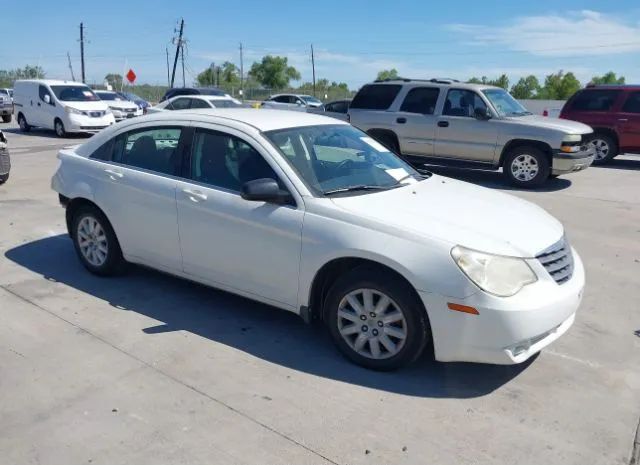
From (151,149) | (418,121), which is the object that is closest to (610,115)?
(418,121)

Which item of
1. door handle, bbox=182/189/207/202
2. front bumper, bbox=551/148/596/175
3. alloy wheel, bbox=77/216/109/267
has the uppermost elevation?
door handle, bbox=182/189/207/202

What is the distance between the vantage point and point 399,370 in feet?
12.8

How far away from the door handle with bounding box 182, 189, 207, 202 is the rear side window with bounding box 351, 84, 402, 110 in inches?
329

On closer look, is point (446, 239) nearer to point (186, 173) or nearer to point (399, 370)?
point (399, 370)

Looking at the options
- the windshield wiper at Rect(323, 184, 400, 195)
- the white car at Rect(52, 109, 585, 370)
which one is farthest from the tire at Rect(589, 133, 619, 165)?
the windshield wiper at Rect(323, 184, 400, 195)

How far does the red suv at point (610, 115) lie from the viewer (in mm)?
14211

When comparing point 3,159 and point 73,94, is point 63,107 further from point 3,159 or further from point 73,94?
point 3,159

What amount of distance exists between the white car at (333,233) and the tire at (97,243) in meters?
0.01

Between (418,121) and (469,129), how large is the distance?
1.06 metres

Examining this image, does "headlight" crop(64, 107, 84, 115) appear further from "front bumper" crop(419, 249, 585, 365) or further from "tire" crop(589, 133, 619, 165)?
"front bumper" crop(419, 249, 585, 365)

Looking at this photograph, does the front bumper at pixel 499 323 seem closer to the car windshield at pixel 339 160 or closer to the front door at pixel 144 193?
the car windshield at pixel 339 160

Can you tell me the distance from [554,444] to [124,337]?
2955mm

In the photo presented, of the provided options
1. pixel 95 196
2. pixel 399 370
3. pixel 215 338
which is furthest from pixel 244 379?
pixel 95 196

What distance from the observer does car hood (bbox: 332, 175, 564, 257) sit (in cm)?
366
